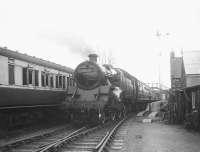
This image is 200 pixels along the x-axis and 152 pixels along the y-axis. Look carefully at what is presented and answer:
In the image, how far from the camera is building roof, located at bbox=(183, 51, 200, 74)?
1870cm

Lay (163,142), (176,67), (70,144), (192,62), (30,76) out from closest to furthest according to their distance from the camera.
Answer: (70,144), (163,142), (30,76), (192,62), (176,67)

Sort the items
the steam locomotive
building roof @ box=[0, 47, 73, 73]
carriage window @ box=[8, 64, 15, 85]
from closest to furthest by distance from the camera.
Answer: building roof @ box=[0, 47, 73, 73]
carriage window @ box=[8, 64, 15, 85]
the steam locomotive

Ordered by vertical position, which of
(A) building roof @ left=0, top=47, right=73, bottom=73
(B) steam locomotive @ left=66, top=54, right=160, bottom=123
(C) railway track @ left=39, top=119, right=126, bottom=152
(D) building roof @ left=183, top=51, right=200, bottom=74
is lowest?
(C) railway track @ left=39, top=119, right=126, bottom=152

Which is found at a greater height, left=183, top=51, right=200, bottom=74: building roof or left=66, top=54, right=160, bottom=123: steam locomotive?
left=183, top=51, right=200, bottom=74: building roof

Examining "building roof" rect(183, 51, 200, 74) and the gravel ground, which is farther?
"building roof" rect(183, 51, 200, 74)

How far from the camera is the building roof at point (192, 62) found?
1870 centimetres

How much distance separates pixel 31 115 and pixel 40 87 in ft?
4.57

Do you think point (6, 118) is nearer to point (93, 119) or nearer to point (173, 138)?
point (93, 119)

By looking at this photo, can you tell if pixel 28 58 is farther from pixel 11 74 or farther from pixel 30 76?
pixel 11 74

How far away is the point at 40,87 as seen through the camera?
12.5 meters

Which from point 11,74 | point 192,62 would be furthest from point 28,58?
Result: point 192,62

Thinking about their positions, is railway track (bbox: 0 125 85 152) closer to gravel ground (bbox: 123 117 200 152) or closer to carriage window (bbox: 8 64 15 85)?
carriage window (bbox: 8 64 15 85)

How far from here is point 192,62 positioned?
19375 millimetres

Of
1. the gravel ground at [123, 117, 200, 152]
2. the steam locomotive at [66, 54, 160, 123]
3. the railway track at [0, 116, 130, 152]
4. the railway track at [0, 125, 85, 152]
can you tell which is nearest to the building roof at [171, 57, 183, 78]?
the steam locomotive at [66, 54, 160, 123]
